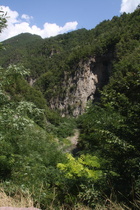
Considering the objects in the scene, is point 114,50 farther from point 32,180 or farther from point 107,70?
point 32,180

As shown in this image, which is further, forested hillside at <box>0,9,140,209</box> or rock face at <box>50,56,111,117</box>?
rock face at <box>50,56,111,117</box>

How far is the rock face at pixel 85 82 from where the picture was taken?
71.8 meters

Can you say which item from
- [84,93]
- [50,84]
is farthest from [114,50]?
[50,84]

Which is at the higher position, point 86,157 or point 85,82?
point 85,82

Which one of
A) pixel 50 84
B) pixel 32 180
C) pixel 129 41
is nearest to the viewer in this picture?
pixel 32 180

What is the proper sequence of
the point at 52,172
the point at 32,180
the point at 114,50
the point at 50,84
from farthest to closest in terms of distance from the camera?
the point at 50,84
the point at 114,50
the point at 52,172
the point at 32,180

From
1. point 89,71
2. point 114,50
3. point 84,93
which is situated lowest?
point 84,93

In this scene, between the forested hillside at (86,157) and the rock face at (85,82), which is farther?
the rock face at (85,82)

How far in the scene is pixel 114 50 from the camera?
6756 cm

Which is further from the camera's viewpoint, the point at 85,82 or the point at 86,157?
the point at 85,82

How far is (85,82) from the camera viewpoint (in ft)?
239

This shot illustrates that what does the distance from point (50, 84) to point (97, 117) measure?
8856cm

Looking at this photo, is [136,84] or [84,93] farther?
[84,93]

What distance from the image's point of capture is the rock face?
71812 millimetres
